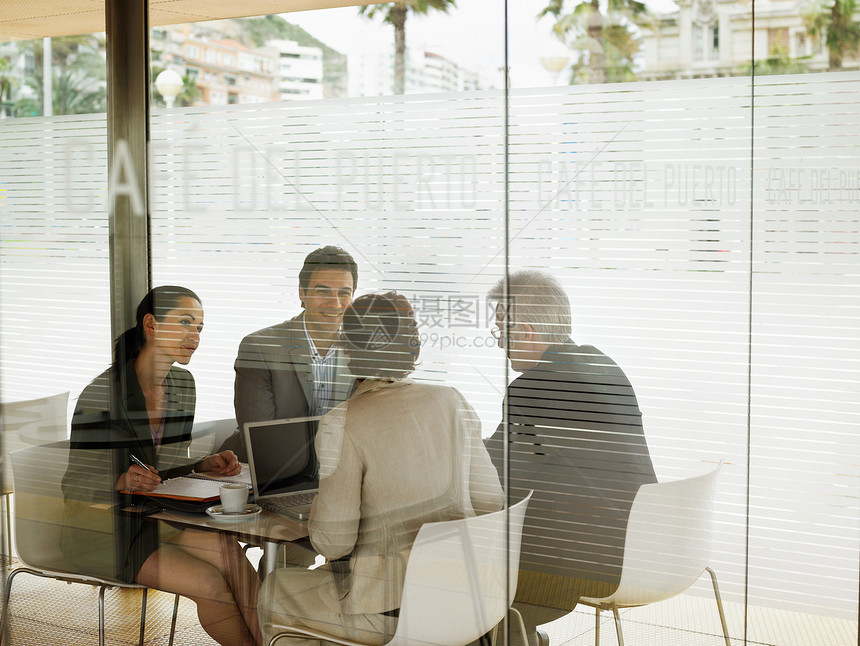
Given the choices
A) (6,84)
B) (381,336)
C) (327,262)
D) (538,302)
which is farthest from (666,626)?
(6,84)

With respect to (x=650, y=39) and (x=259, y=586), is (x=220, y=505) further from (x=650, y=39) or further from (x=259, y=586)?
(x=650, y=39)

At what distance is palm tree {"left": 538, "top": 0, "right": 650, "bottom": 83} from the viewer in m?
2.02

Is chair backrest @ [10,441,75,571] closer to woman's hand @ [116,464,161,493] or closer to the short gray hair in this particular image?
woman's hand @ [116,464,161,493]

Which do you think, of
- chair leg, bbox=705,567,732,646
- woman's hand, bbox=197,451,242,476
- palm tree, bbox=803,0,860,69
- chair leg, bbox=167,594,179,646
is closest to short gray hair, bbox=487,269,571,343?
chair leg, bbox=705,567,732,646

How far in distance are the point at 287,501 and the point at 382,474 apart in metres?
0.36

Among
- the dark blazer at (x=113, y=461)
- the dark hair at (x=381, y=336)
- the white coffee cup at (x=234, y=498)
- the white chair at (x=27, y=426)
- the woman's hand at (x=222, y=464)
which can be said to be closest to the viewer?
the dark hair at (x=381, y=336)

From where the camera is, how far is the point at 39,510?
282 cm

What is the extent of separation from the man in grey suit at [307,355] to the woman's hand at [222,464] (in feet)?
0.39

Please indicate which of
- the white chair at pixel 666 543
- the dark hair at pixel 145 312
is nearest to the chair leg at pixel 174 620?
the dark hair at pixel 145 312

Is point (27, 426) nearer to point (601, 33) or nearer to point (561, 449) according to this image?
point (561, 449)

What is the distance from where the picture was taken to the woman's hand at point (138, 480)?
8.58 feet

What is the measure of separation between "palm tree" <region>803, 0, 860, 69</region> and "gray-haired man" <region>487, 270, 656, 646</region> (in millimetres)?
821

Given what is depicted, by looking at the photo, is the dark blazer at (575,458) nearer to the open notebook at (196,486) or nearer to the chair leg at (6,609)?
the open notebook at (196,486)

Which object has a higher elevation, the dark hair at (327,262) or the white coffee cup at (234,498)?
the dark hair at (327,262)
